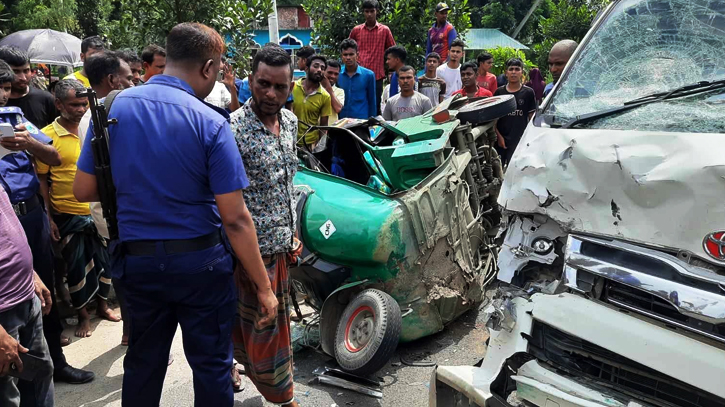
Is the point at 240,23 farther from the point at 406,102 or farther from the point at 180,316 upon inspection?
the point at 180,316

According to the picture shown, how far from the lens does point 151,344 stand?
2.47 metres

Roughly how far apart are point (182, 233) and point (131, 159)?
37 centimetres

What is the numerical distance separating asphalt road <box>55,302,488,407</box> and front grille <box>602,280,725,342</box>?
159 centimetres

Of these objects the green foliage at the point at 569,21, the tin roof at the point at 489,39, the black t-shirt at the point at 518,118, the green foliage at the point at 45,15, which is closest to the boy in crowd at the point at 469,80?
the black t-shirt at the point at 518,118

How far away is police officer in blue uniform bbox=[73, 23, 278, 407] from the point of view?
228 cm

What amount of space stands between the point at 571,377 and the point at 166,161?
1.84 metres

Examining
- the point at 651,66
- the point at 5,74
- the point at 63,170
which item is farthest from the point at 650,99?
the point at 63,170

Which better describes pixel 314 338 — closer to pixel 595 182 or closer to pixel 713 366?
pixel 595 182

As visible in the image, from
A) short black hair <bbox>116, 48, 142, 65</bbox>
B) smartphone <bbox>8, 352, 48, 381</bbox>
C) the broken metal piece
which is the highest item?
short black hair <bbox>116, 48, 142, 65</bbox>

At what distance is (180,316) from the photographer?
8.05 feet

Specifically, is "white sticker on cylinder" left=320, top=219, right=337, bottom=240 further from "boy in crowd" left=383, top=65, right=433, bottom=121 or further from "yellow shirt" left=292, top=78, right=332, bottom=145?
"boy in crowd" left=383, top=65, right=433, bottom=121

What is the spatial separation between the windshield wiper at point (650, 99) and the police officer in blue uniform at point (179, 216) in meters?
1.57

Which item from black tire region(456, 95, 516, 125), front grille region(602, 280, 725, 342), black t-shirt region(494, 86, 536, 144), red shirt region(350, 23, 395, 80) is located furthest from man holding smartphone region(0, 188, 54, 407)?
red shirt region(350, 23, 395, 80)

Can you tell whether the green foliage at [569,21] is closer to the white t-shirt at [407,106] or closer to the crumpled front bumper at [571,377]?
the white t-shirt at [407,106]
